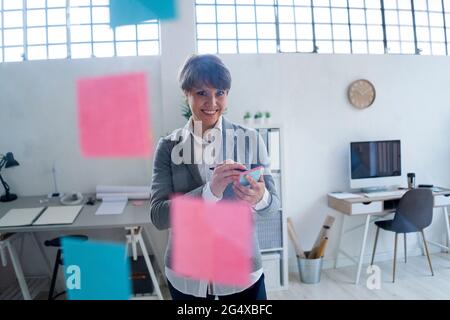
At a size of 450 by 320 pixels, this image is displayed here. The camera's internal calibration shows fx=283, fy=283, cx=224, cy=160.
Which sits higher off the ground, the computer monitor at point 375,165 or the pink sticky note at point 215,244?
the computer monitor at point 375,165

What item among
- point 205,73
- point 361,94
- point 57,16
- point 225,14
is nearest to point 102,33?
point 57,16

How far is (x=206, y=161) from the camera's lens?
68 cm

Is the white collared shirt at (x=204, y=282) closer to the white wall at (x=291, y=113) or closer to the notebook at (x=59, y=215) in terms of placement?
the notebook at (x=59, y=215)

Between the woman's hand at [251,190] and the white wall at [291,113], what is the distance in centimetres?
136

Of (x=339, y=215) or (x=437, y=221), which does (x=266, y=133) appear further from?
(x=437, y=221)

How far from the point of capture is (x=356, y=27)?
228 cm

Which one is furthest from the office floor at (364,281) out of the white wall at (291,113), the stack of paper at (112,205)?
the stack of paper at (112,205)

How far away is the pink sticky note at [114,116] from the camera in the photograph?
5.15 feet

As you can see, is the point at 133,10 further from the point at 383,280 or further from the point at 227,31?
the point at 383,280

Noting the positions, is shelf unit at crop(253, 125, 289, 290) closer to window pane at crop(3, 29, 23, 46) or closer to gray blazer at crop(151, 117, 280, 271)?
gray blazer at crop(151, 117, 280, 271)

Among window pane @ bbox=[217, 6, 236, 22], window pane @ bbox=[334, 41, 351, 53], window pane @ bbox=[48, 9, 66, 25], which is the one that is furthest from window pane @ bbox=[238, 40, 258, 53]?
window pane @ bbox=[48, 9, 66, 25]

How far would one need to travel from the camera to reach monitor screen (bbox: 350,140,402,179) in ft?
7.57

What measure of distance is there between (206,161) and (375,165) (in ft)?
6.87
